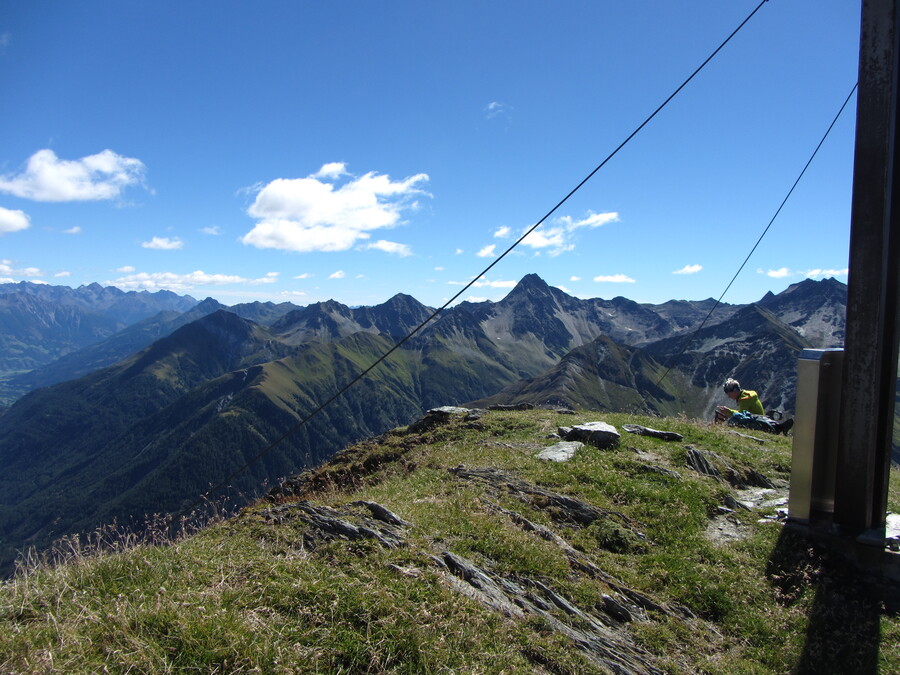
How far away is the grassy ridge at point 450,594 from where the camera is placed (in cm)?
489

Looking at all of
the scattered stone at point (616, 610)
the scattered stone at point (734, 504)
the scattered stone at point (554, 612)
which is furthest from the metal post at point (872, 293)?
Result: the scattered stone at point (554, 612)

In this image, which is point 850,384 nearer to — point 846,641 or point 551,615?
point 846,641

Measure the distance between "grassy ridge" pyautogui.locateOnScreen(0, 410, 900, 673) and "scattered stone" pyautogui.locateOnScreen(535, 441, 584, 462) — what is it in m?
1.36

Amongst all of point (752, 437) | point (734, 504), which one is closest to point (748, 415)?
point (752, 437)

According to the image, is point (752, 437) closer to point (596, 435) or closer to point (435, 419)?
point (596, 435)

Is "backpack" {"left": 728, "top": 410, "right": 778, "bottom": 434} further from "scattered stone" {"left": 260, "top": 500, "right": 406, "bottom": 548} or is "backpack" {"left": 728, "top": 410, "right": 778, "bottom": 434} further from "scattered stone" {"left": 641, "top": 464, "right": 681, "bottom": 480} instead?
"scattered stone" {"left": 260, "top": 500, "right": 406, "bottom": 548}

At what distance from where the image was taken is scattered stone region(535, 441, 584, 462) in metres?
14.3

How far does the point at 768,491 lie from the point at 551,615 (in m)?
8.95

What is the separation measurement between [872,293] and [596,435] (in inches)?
332

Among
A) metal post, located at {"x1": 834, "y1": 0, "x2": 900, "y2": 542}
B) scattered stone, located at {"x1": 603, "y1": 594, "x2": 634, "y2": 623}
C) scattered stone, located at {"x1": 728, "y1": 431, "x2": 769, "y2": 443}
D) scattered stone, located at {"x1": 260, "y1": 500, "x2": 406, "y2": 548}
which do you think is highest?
metal post, located at {"x1": 834, "y1": 0, "x2": 900, "y2": 542}

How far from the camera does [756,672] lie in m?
6.66

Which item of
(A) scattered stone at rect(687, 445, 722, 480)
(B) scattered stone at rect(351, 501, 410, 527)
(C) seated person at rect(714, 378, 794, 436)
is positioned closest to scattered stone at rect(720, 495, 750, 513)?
(A) scattered stone at rect(687, 445, 722, 480)

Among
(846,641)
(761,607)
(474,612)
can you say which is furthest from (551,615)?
(846,641)

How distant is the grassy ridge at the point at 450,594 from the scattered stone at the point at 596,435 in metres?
2.63
